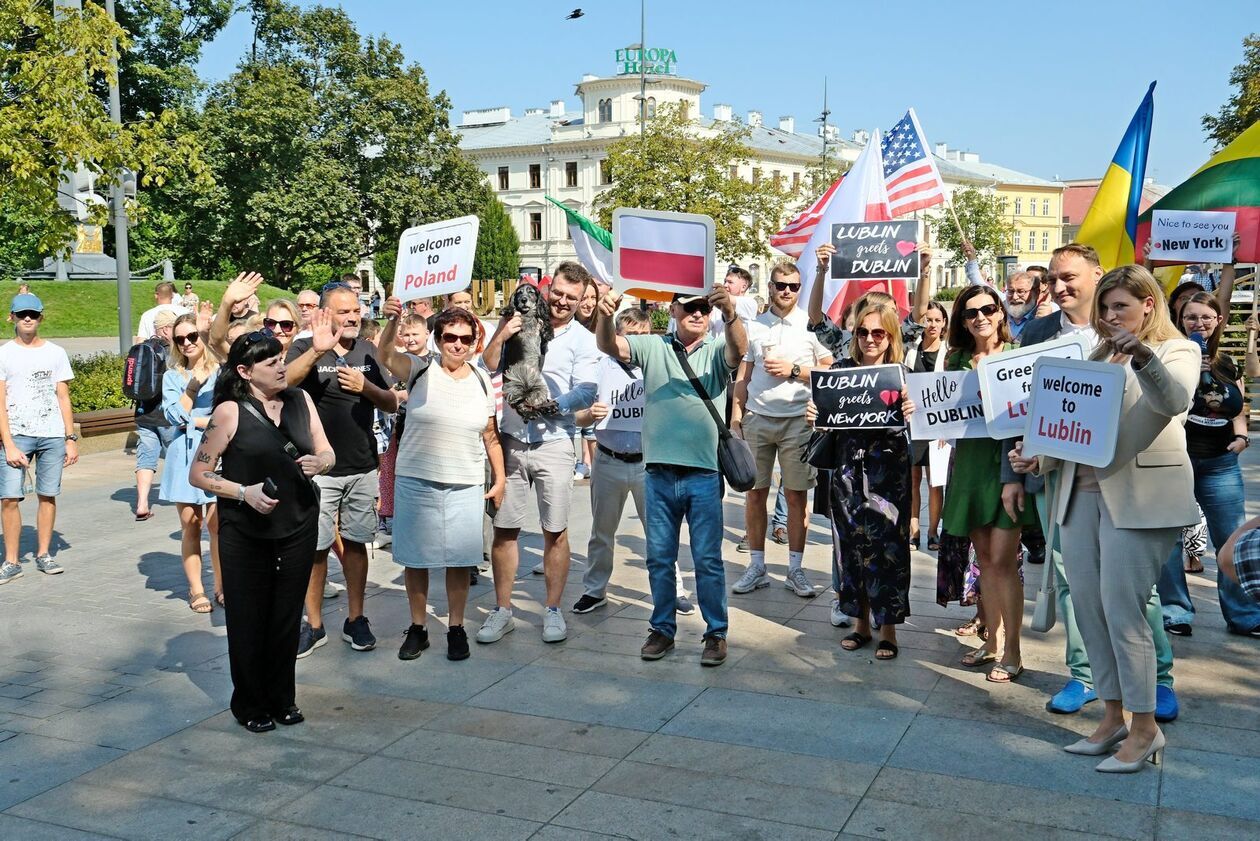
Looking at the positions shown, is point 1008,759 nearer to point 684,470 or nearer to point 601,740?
point 601,740

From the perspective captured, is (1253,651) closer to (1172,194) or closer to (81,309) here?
(1172,194)

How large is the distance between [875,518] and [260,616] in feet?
10.3

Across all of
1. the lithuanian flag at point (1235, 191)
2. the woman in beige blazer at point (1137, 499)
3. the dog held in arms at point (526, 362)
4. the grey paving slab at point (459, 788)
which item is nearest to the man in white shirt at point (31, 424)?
the dog held in arms at point (526, 362)

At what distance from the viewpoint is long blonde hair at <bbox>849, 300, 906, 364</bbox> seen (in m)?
6.47

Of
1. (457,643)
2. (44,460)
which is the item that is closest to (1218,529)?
(457,643)

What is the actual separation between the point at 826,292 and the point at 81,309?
30560 mm

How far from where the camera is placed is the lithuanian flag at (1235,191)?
8.62m

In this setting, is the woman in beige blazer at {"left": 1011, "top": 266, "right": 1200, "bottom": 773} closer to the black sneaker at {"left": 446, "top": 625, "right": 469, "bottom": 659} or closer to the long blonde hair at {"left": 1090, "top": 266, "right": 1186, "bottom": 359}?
the long blonde hair at {"left": 1090, "top": 266, "right": 1186, "bottom": 359}

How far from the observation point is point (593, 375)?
713cm

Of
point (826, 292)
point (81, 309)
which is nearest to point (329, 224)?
point (81, 309)

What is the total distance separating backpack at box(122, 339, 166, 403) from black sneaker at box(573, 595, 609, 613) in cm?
544

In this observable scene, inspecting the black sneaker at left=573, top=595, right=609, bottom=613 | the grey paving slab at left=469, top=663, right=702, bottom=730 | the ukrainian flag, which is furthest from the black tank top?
the ukrainian flag

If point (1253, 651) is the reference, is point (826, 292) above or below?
above

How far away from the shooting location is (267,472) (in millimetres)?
5516
